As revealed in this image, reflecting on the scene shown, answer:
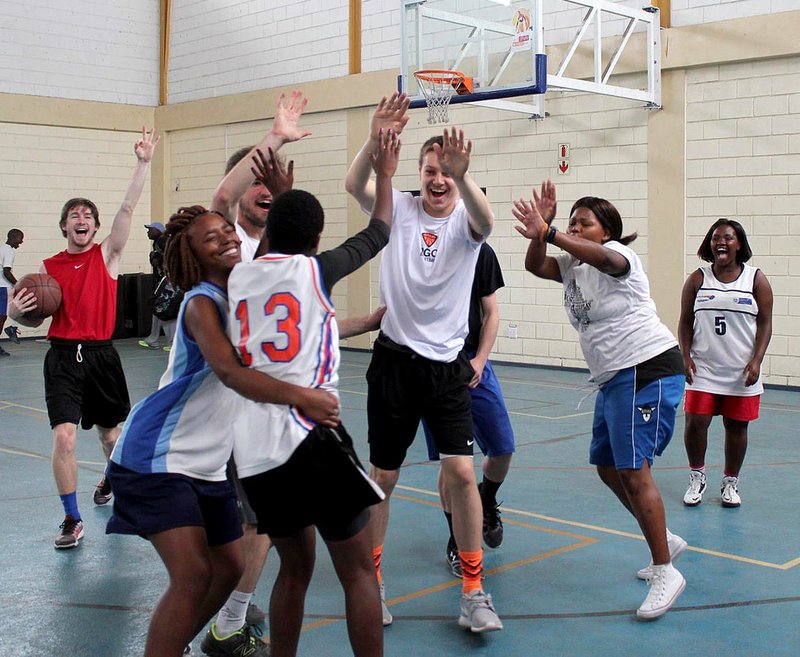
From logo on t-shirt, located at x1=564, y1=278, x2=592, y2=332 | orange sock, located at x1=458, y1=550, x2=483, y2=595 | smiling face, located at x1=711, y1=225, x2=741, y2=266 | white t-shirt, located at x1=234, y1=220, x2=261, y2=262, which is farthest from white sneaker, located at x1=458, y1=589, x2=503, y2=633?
smiling face, located at x1=711, y1=225, x2=741, y2=266

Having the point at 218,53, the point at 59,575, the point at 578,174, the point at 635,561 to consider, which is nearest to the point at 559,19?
the point at 578,174

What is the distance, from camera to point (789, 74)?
34.7 feet

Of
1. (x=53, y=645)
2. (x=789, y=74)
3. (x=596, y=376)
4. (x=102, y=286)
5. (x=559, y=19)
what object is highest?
Result: (x=559, y=19)

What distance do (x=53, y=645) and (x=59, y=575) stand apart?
918 millimetres

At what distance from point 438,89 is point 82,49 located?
8.93 meters

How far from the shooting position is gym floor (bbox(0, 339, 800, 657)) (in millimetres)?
3764

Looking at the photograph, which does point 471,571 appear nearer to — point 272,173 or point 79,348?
point 272,173

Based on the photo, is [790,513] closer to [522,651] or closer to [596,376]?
[596,376]

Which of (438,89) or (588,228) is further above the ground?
(438,89)

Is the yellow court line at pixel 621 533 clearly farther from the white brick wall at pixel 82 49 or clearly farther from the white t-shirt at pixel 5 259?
the white brick wall at pixel 82 49

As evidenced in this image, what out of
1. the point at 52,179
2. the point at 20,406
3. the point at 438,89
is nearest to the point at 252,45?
the point at 52,179

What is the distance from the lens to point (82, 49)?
1720 cm

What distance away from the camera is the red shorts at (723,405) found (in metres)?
5.86

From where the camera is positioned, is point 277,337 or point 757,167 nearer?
point 277,337
